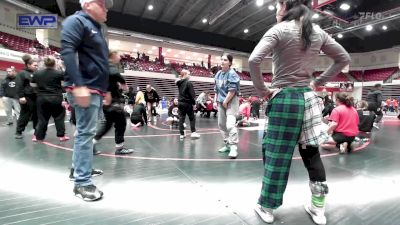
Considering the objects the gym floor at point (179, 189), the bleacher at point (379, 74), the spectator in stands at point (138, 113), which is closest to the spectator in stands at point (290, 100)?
the gym floor at point (179, 189)

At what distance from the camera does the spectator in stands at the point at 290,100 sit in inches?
67.9

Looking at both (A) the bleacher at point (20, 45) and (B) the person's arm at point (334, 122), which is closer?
(B) the person's arm at point (334, 122)

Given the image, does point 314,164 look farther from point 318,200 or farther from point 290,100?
point 290,100

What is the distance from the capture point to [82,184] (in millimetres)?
2191

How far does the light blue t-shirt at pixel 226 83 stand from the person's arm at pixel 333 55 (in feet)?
6.40

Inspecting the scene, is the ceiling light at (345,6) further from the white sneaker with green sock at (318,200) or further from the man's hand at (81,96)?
the man's hand at (81,96)

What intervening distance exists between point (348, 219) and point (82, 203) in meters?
1.98

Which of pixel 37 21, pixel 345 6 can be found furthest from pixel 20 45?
pixel 345 6

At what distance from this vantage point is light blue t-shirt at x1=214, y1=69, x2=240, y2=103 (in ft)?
13.0

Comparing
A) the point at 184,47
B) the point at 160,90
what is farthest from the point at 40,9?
the point at 184,47

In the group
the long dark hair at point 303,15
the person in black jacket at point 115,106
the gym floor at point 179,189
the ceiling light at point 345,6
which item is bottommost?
the gym floor at point 179,189

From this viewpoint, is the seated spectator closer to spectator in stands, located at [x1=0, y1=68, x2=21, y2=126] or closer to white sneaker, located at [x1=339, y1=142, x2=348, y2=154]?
white sneaker, located at [x1=339, y1=142, x2=348, y2=154]

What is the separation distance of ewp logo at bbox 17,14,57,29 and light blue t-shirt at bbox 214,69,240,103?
31.5 ft

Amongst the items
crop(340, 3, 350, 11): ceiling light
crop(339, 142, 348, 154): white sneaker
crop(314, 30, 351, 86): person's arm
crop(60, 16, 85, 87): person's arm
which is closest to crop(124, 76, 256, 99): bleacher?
crop(340, 3, 350, 11): ceiling light
